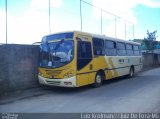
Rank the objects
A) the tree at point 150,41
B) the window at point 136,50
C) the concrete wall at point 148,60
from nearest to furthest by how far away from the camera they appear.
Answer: the window at point 136,50
the concrete wall at point 148,60
the tree at point 150,41

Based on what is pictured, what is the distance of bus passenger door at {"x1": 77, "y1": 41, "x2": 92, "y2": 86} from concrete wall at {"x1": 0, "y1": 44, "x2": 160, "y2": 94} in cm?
283

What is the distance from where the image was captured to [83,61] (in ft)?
39.5

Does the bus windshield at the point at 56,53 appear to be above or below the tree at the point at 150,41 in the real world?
below

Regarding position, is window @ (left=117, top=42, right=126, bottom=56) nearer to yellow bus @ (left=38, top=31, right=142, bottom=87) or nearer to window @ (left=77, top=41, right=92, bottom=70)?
yellow bus @ (left=38, top=31, right=142, bottom=87)

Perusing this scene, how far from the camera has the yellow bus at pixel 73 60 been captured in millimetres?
11359

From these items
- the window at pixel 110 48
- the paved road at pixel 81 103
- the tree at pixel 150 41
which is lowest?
the paved road at pixel 81 103

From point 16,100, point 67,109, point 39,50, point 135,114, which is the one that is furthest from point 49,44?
point 135,114

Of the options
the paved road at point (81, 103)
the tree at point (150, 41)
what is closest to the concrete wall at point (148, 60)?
the tree at point (150, 41)

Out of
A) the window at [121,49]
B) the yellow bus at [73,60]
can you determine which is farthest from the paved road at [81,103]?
the window at [121,49]

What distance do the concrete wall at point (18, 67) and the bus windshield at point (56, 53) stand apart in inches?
34.7

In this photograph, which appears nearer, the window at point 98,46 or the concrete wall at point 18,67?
the concrete wall at point 18,67

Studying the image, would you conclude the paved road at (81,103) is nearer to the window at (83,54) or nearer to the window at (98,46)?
the window at (83,54)

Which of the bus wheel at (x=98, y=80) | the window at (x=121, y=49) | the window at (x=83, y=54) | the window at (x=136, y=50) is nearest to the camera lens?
the window at (x=83, y=54)

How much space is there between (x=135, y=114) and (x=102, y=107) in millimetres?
1343
